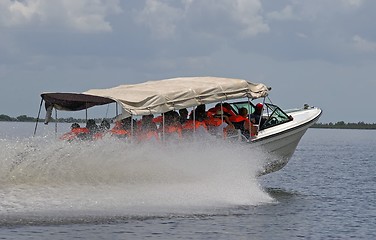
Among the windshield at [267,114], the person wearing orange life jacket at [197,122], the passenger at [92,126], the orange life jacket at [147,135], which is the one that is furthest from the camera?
the windshield at [267,114]

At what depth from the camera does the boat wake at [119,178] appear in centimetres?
1397

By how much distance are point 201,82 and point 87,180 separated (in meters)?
4.21

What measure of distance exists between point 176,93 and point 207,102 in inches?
32.6

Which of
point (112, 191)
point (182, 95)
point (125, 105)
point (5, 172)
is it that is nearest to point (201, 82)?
point (182, 95)

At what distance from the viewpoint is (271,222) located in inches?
598

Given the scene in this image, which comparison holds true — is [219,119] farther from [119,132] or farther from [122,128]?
[119,132]

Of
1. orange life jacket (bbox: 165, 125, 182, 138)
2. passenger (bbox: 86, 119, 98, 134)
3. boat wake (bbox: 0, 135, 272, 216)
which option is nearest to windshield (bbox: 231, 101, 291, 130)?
boat wake (bbox: 0, 135, 272, 216)

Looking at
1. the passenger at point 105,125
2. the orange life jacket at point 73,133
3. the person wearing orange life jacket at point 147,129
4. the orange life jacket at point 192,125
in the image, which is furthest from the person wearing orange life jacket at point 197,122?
the orange life jacket at point 73,133

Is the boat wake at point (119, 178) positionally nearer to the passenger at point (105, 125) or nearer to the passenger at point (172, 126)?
the passenger at point (172, 126)

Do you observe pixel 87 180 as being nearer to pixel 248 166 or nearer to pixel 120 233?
pixel 120 233

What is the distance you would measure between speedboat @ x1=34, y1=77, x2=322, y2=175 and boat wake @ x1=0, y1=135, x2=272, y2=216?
2.74 ft

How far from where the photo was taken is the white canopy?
16.3m

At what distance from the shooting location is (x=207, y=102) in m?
17.4

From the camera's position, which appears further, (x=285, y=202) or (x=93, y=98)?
(x=285, y=202)
